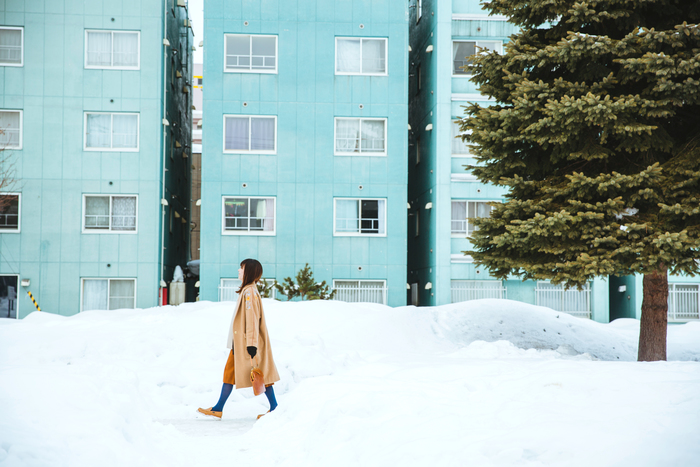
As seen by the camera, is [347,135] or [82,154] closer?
[82,154]

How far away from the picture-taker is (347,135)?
20.7 metres

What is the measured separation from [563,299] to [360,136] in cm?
945

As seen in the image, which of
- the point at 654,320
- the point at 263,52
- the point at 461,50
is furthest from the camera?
the point at 461,50

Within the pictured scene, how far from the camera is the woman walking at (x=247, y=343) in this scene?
6.29m

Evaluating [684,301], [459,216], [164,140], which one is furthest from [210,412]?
[684,301]

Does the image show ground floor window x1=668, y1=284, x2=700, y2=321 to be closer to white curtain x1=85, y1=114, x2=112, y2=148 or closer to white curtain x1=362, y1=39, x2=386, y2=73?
white curtain x1=362, y1=39, x2=386, y2=73

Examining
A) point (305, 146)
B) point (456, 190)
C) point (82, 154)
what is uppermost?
point (305, 146)

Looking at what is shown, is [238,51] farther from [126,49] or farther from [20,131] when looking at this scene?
[20,131]

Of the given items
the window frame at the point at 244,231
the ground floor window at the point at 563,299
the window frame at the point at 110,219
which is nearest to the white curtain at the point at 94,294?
the window frame at the point at 110,219

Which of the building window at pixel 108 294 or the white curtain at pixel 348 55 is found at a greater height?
the white curtain at pixel 348 55

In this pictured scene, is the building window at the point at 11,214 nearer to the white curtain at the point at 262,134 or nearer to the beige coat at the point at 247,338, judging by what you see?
the white curtain at the point at 262,134

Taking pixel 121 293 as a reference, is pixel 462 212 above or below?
above

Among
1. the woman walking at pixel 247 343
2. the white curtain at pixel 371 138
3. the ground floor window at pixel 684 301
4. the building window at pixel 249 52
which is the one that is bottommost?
the ground floor window at pixel 684 301

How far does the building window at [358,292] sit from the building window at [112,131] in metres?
8.83
